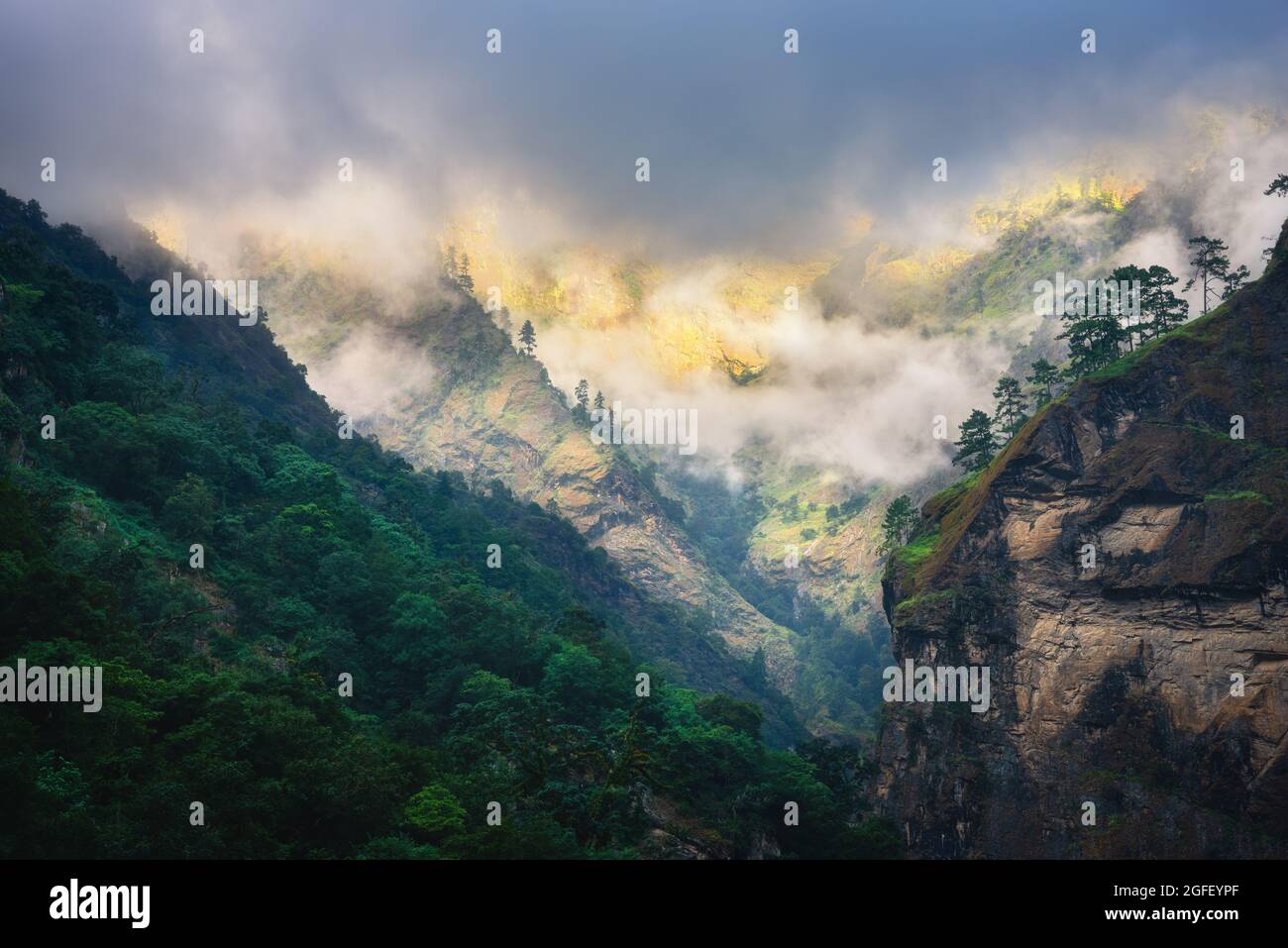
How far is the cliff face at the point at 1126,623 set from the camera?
62.8 metres

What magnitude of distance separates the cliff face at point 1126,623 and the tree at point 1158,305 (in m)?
7.49

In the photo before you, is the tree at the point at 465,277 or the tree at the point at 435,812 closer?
the tree at the point at 435,812

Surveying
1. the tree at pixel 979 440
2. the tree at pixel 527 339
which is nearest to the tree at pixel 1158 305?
the tree at pixel 979 440

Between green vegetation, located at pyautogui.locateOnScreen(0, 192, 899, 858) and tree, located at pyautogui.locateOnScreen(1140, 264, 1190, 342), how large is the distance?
46.1m

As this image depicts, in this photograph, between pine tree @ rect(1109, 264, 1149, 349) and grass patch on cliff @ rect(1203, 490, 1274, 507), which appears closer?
grass patch on cliff @ rect(1203, 490, 1274, 507)

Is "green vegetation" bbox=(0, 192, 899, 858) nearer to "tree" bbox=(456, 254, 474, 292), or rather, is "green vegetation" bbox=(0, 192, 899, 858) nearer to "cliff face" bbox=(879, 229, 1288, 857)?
"cliff face" bbox=(879, 229, 1288, 857)

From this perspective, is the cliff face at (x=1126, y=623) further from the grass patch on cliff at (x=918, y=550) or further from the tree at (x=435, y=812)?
the tree at (x=435, y=812)

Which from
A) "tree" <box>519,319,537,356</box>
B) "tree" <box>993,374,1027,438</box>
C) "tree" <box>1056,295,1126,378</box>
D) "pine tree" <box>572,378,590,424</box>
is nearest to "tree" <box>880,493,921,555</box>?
"tree" <box>993,374,1027,438</box>

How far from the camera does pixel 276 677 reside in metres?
46.8

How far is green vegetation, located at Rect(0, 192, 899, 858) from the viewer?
113ft
